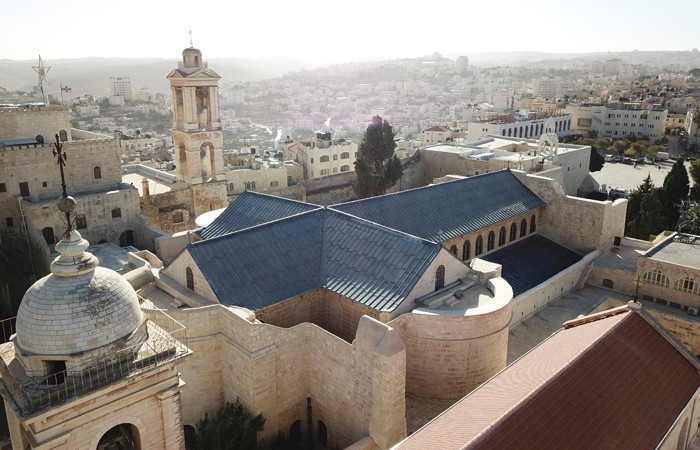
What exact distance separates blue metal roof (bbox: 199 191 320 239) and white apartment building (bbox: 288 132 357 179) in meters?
33.4

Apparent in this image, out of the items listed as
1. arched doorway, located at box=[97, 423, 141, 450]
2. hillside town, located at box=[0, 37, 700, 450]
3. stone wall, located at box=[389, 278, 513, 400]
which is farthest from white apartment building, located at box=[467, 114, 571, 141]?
arched doorway, located at box=[97, 423, 141, 450]

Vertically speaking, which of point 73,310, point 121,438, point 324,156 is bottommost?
point 324,156

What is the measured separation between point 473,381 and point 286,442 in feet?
21.3

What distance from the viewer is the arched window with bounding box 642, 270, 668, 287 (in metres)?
26.4

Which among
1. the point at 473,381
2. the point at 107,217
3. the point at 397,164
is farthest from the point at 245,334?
the point at 397,164

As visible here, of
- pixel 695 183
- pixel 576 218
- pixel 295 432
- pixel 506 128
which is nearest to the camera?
pixel 295 432

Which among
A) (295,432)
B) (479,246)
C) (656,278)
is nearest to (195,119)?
(479,246)

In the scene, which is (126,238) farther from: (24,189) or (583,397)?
(583,397)

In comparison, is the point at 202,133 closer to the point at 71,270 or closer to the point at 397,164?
the point at 397,164

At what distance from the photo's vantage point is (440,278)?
18672mm

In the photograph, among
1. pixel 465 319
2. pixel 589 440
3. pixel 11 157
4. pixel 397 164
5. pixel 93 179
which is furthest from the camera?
pixel 397 164

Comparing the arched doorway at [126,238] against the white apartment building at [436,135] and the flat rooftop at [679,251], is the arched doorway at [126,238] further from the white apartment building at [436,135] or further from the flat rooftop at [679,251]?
the white apartment building at [436,135]

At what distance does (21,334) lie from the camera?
31.5ft

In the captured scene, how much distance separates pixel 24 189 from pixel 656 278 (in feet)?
108
